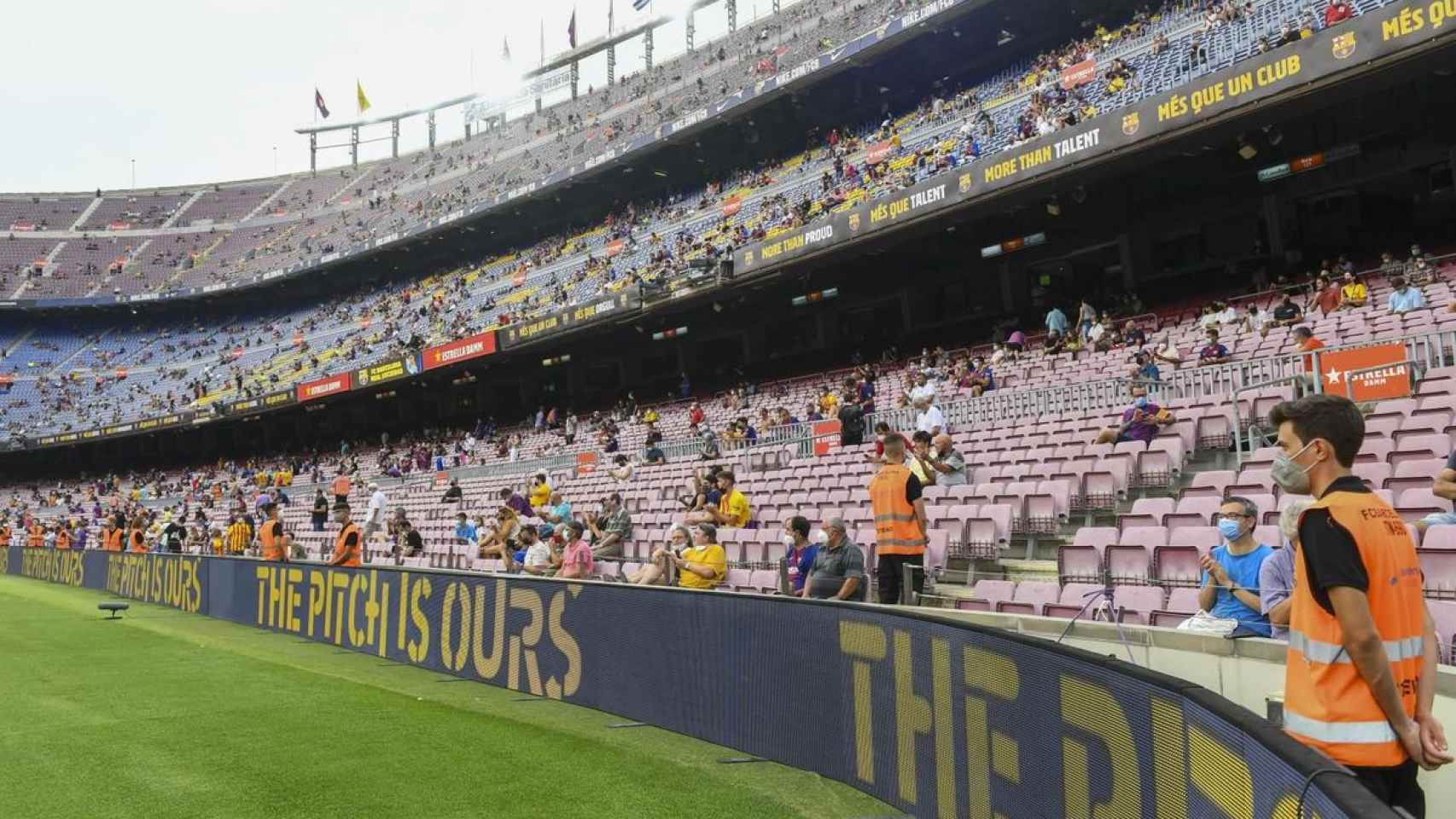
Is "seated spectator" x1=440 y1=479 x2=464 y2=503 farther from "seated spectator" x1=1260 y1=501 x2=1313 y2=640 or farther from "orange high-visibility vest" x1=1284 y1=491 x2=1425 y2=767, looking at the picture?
"orange high-visibility vest" x1=1284 y1=491 x2=1425 y2=767

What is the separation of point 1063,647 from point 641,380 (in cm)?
3520

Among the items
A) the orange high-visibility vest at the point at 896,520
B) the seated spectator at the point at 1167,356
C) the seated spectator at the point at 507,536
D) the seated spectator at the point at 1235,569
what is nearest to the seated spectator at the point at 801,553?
the orange high-visibility vest at the point at 896,520

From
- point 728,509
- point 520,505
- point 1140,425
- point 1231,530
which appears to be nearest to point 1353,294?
point 1140,425

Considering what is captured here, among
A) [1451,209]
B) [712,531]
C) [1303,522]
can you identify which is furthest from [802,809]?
[1451,209]

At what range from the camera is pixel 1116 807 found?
3656 millimetres

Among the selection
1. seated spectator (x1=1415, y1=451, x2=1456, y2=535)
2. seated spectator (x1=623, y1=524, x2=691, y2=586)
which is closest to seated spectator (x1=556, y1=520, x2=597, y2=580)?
seated spectator (x1=623, y1=524, x2=691, y2=586)

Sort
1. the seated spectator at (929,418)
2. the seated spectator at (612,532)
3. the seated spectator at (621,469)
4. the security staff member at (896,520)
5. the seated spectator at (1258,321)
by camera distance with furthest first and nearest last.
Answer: the seated spectator at (621,469)
the seated spectator at (1258,321)
the seated spectator at (929,418)
the seated spectator at (612,532)
the security staff member at (896,520)

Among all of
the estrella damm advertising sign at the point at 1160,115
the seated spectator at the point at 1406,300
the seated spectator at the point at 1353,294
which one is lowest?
the seated spectator at the point at 1406,300

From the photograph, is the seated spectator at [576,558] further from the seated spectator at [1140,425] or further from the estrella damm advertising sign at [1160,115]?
the estrella damm advertising sign at [1160,115]

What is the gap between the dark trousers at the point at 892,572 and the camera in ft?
27.7

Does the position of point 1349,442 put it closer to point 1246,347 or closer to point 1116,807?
point 1116,807

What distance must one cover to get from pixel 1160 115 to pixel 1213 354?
6271mm

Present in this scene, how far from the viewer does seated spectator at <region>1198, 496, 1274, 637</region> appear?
227 inches

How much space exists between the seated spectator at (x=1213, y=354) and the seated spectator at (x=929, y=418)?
3444 millimetres
